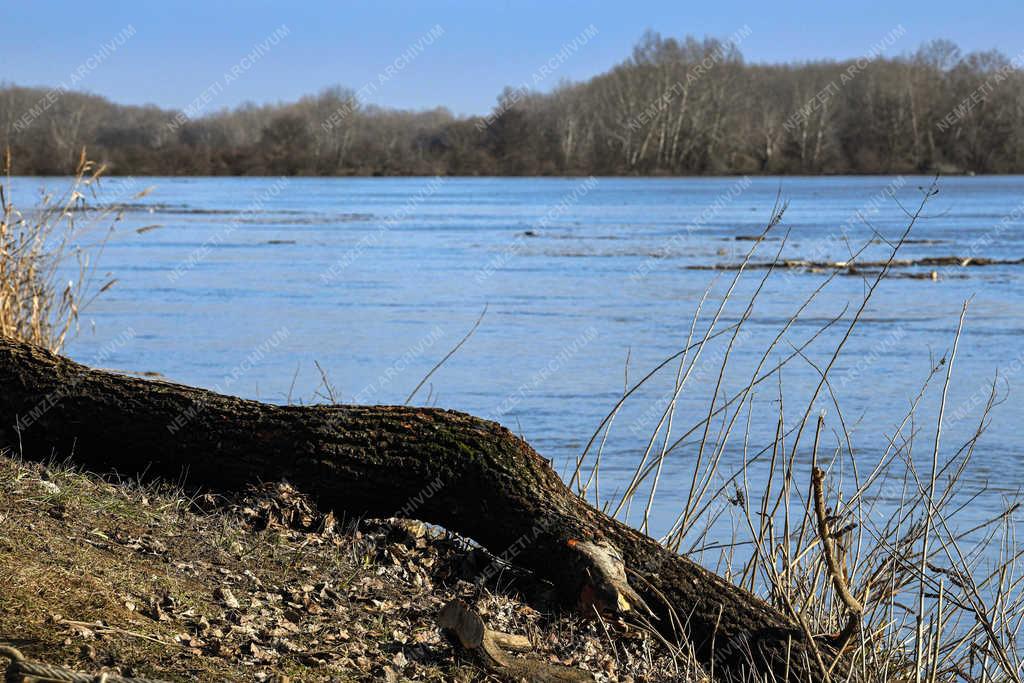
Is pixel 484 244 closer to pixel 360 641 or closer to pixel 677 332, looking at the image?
pixel 677 332

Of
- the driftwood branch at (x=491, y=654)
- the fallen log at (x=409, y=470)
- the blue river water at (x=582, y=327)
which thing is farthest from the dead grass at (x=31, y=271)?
the driftwood branch at (x=491, y=654)

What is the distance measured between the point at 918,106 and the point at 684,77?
62.6ft

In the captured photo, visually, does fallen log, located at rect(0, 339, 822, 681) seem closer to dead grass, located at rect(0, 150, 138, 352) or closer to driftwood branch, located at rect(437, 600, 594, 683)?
driftwood branch, located at rect(437, 600, 594, 683)

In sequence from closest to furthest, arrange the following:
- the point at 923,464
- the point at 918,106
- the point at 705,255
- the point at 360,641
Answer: the point at 360,641, the point at 923,464, the point at 705,255, the point at 918,106

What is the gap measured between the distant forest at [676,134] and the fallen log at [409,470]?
80.9 metres

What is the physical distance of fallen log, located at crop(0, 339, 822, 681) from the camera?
188 inches

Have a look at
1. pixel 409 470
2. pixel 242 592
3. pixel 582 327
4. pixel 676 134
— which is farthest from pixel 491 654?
pixel 676 134

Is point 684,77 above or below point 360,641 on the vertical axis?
above

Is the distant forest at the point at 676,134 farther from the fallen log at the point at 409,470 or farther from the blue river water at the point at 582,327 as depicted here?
the fallen log at the point at 409,470

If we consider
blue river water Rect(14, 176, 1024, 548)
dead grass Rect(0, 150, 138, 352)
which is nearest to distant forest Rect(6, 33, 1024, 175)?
blue river water Rect(14, 176, 1024, 548)

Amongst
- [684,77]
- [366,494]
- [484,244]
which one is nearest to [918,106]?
[684,77]

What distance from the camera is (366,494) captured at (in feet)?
17.3

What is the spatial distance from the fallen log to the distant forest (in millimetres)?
80902

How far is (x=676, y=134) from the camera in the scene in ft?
319
